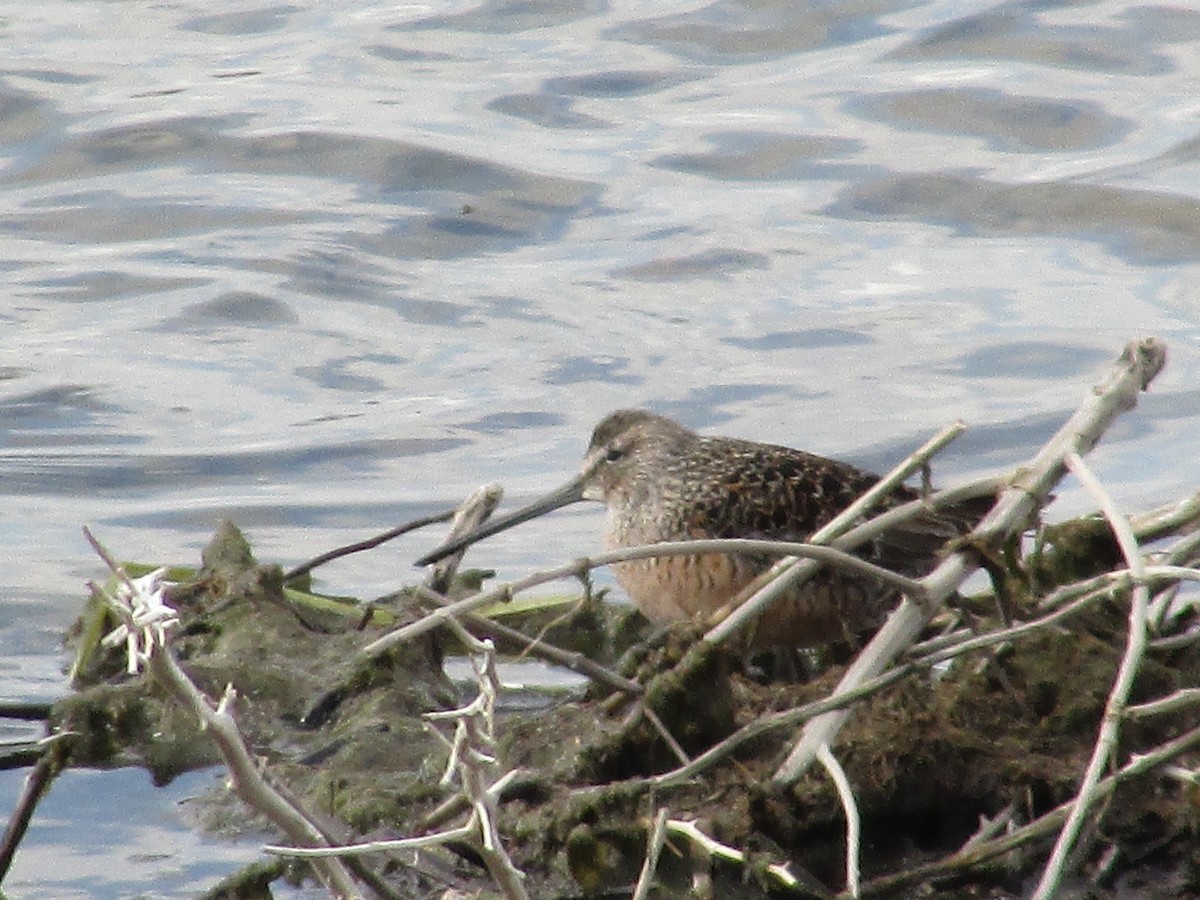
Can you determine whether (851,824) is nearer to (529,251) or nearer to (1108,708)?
(1108,708)

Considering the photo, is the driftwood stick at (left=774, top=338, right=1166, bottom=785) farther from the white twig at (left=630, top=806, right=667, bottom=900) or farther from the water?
the water

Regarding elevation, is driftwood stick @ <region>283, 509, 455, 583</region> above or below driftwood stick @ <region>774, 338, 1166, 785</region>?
below

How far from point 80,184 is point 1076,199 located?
13.6 ft

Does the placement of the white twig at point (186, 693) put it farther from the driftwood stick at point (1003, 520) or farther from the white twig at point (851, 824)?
the driftwood stick at point (1003, 520)

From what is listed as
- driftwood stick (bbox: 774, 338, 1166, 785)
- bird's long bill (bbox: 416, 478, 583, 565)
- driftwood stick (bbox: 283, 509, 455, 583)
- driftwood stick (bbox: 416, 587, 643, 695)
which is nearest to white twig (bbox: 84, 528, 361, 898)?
driftwood stick (bbox: 416, 587, 643, 695)

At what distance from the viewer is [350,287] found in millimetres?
8070

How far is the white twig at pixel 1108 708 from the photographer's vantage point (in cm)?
274

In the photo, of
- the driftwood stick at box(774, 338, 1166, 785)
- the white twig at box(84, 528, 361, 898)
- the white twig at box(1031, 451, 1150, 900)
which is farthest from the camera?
the driftwood stick at box(774, 338, 1166, 785)

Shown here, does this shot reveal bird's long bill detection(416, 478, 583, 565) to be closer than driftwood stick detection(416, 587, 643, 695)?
No

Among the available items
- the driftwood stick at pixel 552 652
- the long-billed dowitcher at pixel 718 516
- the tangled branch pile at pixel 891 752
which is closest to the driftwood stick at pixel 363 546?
the long-billed dowitcher at pixel 718 516

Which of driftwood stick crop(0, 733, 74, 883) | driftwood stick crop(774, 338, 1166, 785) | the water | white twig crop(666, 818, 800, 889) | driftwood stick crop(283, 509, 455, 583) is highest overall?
driftwood stick crop(774, 338, 1166, 785)

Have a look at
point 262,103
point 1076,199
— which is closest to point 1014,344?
point 1076,199

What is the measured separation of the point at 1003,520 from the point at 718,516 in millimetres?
1567

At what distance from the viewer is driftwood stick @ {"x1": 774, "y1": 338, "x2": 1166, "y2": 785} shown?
3.14 m
